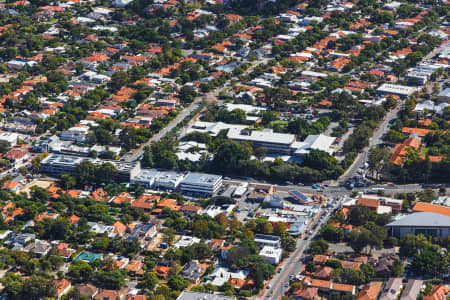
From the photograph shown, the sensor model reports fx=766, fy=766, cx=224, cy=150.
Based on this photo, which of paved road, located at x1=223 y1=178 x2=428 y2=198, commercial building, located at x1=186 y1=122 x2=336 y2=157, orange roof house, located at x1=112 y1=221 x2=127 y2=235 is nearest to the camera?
orange roof house, located at x1=112 y1=221 x2=127 y2=235

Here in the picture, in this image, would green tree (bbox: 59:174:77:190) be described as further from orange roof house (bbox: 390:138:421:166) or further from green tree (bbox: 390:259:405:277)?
green tree (bbox: 390:259:405:277)

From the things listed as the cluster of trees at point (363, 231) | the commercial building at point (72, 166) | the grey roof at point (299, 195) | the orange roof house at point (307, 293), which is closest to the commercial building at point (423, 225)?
the cluster of trees at point (363, 231)

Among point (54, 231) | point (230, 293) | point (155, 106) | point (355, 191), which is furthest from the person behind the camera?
point (155, 106)

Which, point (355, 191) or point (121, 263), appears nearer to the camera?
point (121, 263)

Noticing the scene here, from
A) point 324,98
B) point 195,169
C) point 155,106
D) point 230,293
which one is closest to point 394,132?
point 324,98

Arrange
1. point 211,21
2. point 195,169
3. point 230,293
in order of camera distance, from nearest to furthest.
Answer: point 230,293 → point 195,169 → point 211,21

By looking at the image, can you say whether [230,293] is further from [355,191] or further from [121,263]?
[355,191]

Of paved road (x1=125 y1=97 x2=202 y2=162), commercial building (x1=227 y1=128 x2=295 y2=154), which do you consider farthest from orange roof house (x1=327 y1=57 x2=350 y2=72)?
commercial building (x1=227 y1=128 x2=295 y2=154)
